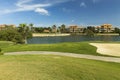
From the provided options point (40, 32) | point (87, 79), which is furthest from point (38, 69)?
point (40, 32)

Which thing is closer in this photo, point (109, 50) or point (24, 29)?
point (109, 50)

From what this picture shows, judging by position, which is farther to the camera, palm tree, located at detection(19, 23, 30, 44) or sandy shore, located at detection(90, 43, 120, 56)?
palm tree, located at detection(19, 23, 30, 44)

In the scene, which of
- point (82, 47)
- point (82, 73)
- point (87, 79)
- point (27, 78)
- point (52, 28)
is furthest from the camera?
point (52, 28)

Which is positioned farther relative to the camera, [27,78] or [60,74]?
[60,74]

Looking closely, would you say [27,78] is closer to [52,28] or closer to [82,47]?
[82,47]

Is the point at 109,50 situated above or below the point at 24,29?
below

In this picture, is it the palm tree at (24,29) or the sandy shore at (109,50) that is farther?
the palm tree at (24,29)

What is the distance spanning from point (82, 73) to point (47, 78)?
83.5 inches

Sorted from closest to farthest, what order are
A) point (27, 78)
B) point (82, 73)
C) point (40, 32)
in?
point (27, 78), point (82, 73), point (40, 32)

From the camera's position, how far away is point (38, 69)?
10.5 m

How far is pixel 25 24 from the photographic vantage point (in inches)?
3460

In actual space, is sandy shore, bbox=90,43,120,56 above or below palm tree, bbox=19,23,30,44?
below

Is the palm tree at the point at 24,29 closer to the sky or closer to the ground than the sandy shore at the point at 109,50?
closer to the sky

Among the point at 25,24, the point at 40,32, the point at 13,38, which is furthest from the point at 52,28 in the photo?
the point at 13,38
